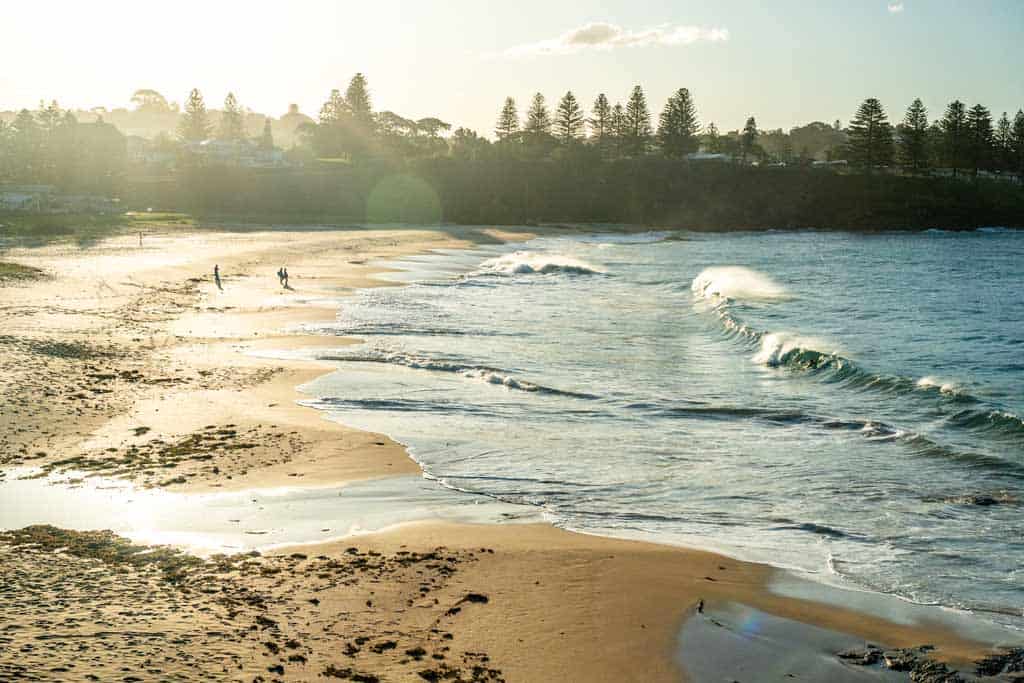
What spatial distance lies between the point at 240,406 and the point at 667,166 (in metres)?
106

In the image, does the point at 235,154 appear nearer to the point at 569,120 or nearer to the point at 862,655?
the point at 569,120

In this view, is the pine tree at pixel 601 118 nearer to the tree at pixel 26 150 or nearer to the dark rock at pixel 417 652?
the tree at pixel 26 150

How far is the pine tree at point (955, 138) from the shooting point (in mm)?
117750

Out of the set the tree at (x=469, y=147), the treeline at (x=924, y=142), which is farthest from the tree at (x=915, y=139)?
the tree at (x=469, y=147)

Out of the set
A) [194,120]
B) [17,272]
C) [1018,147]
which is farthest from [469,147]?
[17,272]

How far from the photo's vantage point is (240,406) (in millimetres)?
15055

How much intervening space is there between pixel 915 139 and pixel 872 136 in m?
6.05

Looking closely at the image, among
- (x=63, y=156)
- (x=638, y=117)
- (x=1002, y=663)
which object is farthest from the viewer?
(x=638, y=117)

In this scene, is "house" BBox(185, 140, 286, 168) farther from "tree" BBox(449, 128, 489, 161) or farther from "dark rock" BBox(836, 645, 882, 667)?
"dark rock" BBox(836, 645, 882, 667)

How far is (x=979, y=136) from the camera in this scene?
118 metres

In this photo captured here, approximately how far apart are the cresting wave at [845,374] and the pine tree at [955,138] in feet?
333

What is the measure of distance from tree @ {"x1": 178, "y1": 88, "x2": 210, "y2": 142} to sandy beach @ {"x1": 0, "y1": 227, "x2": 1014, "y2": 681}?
144615mm

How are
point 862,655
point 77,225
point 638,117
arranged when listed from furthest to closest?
1. point 638,117
2. point 77,225
3. point 862,655

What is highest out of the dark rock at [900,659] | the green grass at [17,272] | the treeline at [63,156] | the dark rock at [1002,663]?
the treeline at [63,156]
